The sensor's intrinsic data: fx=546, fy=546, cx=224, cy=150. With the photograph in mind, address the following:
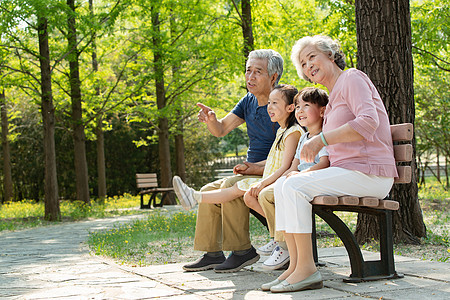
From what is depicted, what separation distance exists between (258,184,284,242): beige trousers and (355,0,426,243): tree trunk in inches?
81.3

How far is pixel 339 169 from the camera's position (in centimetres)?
335

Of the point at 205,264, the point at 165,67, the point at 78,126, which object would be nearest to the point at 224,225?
the point at 205,264

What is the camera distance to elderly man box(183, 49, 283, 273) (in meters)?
4.22

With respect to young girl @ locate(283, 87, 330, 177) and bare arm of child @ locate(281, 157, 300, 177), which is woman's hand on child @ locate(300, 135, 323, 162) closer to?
young girl @ locate(283, 87, 330, 177)

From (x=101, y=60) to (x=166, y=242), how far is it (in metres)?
9.33

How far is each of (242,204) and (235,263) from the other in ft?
1.51

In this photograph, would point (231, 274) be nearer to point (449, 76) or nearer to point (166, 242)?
point (166, 242)

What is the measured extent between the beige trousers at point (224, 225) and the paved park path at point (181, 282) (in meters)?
0.24

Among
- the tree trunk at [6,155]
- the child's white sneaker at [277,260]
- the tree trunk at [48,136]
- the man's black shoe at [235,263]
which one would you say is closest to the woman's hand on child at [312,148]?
the child's white sneaker at [277,260]

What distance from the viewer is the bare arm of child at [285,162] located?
3.88m

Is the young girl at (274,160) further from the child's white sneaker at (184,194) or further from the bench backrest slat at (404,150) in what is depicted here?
the bench backrest slat at (404,150)

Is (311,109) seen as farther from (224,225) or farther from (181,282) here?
(181,282)

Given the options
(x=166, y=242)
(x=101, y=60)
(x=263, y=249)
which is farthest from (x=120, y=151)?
(x=263, y=249)

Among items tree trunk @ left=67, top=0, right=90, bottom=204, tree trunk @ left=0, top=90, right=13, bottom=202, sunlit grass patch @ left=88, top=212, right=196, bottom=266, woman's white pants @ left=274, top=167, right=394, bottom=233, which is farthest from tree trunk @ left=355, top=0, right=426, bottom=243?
tree trunk @ left=0, top=90, right=13, bottom=202
